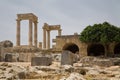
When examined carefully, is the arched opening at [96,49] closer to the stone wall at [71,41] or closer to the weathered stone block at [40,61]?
the stone wall at [71,41]

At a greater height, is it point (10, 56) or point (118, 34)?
point (118, 34)

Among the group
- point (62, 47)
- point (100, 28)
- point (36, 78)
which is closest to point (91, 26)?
point (100, 28)

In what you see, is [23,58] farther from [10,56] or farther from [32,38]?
[32,38]

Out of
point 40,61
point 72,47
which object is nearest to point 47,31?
point 72,47

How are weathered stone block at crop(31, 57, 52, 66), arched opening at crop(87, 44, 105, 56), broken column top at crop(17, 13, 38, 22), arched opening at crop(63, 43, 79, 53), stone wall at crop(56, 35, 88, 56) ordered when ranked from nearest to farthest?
weathered stone block at crop(31, 57, 52, 66) < stone wall at crop(56, 35, 88, 56) < broken column top at crop(17, 13, 38, 22) < arched opening at crop(63, 43, 79, 53) < arched opening at crop(87, 44, 105, 56)

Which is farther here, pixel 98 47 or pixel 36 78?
pixel 98 47

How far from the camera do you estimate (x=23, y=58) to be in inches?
1388

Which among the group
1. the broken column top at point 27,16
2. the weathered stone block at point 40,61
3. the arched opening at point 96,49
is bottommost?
the weathered stone block at point 40,61

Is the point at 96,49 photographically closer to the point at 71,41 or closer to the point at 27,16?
the point at 71,41

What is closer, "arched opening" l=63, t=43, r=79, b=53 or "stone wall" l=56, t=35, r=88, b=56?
"stone wall" l=56, t=35, r=88, b=56

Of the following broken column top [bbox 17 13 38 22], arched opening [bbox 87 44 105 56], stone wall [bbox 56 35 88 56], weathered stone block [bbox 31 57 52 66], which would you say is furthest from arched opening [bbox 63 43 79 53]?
weathered stone block [bbox 31 57 52 66]

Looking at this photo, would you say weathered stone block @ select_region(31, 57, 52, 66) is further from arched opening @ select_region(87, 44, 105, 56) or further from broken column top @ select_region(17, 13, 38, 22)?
arched opening @ select_region(87, 44, 105, 56)

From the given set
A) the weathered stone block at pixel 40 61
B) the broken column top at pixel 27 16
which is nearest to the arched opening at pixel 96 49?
the broken column top at pixel 27 16

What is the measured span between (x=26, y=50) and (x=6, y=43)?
17.2 ft
